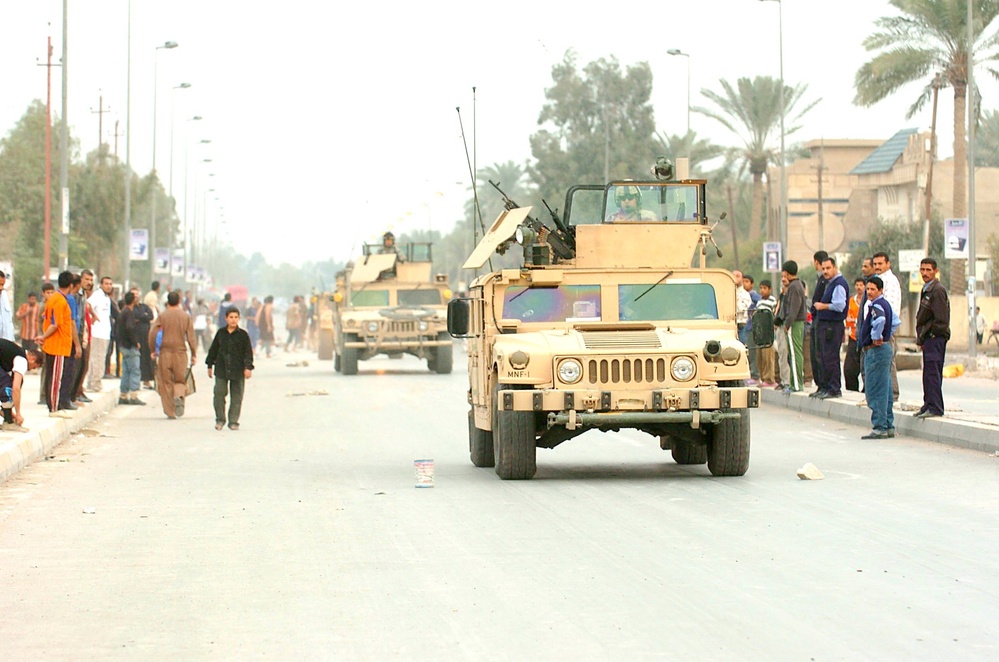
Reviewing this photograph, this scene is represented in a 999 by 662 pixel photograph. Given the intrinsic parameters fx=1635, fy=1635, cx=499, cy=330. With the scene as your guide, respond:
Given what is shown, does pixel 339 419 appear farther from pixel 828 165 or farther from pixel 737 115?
pixel 828 165

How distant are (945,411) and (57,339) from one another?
34.4ft

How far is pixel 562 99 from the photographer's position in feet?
274

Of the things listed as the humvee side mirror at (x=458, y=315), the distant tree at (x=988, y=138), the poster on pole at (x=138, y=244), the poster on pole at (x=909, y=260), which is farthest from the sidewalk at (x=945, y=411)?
the distant tree at (x=988, y=138)

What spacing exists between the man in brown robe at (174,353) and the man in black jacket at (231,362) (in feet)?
6.57

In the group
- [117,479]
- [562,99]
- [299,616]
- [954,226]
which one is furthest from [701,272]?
[562,99]

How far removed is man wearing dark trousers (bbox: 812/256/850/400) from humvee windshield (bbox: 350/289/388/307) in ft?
52.0

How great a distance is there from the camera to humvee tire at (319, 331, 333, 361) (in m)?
47.0

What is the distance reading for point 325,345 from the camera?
47.2m

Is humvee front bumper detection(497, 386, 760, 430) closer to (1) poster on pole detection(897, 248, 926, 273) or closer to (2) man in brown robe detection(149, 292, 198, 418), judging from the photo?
(2) man in brown robe detection(149, 292, 198, 418)

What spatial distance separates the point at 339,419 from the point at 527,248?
8.11 m

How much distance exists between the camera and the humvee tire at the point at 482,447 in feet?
48.4

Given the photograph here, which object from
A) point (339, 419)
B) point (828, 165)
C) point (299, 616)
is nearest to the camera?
point (299, 616)

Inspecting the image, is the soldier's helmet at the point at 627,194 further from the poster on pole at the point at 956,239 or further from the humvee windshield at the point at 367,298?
the humvee windshield at the point at 367,298

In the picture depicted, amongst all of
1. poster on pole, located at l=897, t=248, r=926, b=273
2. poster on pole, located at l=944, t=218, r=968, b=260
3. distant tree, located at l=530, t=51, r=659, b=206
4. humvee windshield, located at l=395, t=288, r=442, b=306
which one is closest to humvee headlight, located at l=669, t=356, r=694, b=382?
poster on pole, located at l=944, t=218, r=968, b=260
